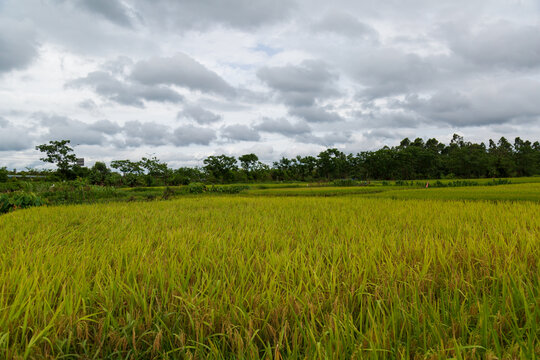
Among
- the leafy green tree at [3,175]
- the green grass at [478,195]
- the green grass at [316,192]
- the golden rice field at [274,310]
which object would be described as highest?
the leafy green tree at [3,175]

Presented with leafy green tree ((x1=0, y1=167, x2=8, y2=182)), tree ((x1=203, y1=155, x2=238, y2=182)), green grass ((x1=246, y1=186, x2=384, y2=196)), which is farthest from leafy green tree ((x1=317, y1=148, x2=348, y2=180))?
leafy green tree ((x1=0, y1=167, x2=8, y2=182))

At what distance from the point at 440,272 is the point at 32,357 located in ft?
7.93

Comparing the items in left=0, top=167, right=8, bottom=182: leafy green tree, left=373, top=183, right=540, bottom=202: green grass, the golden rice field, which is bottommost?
left=373, top=183, right=540, bottom=202: green grass

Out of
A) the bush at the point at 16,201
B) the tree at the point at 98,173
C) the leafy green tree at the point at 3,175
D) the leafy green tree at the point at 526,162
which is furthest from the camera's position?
the leafy green tree at the point at 526,162

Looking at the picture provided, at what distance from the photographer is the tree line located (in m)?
35.2

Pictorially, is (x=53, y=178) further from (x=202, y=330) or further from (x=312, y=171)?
(x=312, y=171)

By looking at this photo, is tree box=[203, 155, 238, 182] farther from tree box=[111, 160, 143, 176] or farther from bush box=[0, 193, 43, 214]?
bush box=[0, 193, 43, 214]

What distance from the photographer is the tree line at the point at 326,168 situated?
35250 millimetres

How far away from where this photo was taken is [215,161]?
44188 millimetres

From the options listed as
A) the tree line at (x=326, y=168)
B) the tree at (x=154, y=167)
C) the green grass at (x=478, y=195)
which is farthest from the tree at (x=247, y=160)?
the green grass at (x=478, y=195)

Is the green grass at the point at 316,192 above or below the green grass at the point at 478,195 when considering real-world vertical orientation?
below

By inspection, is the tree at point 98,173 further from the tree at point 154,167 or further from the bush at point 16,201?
the bush at point 16,201

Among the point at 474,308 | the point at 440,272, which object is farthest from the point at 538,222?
the point at 474,308

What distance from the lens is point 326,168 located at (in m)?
57.5
